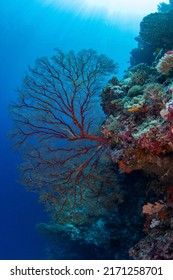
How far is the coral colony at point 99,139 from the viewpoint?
464 centimetres

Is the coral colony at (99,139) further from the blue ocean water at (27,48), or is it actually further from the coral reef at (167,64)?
the blue ocean water at (27,48)

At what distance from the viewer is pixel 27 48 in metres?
65.8

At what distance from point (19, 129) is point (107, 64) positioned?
3.07 metres

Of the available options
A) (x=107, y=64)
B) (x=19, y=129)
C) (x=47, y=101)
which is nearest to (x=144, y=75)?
(x=107, y=64)

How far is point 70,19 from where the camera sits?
54438 mm

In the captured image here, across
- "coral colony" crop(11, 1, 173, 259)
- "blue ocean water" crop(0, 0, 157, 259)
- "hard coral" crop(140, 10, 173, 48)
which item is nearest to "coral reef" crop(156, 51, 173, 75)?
"coral colony" crop(11, 1, 173, 259)

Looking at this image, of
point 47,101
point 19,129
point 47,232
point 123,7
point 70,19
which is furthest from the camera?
point 70,19

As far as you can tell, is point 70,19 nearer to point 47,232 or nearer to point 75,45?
point 75,45

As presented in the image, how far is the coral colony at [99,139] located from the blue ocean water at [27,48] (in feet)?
83.3

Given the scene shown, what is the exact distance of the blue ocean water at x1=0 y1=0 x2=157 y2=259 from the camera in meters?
34.2

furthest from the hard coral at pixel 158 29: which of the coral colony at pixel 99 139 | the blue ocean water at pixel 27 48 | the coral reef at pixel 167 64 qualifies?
the blue ocean water at pixel 27 48

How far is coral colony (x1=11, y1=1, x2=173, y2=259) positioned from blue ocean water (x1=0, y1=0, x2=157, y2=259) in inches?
999

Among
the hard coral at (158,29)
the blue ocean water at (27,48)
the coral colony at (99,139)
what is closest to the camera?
the coral colony at (99,139)

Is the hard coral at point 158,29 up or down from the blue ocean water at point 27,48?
down
